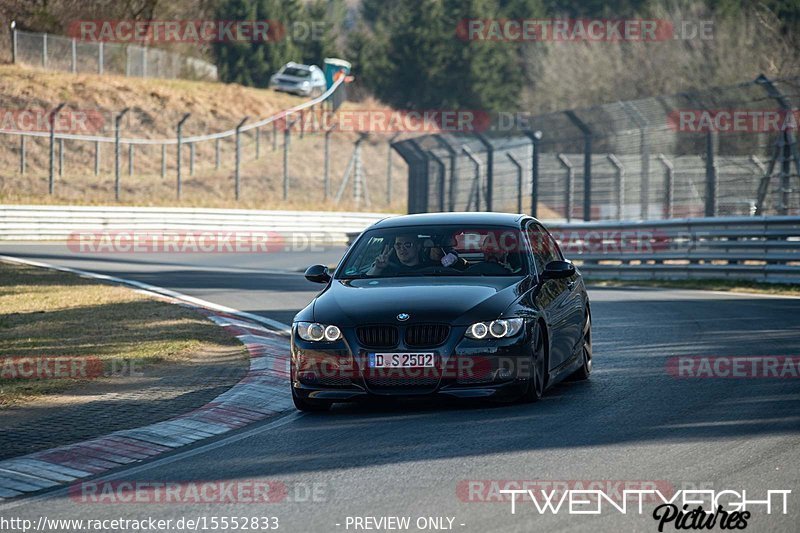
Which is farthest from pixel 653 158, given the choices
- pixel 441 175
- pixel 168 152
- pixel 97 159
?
pixel 168 152

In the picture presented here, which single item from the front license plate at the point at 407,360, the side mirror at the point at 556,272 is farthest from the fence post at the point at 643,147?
the front license plate at the point at 407,360

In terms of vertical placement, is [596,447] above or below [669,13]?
below

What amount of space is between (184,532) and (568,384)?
5196 mm

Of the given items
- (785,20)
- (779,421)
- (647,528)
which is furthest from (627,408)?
(785,20)

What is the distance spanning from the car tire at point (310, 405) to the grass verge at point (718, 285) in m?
12.4

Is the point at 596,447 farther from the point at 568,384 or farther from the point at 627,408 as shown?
the point at 568,384

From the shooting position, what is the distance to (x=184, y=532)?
235 inches

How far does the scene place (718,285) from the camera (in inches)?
865

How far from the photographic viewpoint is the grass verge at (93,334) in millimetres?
11312

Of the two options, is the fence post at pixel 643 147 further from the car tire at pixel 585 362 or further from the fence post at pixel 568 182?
the car tire at pixel 585 362

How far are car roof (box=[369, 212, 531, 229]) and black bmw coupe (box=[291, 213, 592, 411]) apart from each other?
0.09 meters

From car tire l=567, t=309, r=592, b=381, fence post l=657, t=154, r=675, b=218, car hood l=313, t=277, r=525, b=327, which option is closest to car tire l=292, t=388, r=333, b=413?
car hood l=313, t=277, r=525, b=327

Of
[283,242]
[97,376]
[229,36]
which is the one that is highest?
[229,36]

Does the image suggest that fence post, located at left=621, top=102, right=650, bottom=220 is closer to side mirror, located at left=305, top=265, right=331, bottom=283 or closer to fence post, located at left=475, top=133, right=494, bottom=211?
fence post, located at left=475, top=133, right=494, bottom=211
